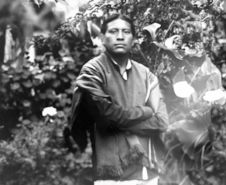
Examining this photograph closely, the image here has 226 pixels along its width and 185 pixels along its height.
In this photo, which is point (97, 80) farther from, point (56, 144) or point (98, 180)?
point (56, 144)

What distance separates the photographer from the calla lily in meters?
2.82

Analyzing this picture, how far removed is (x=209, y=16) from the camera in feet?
10.6

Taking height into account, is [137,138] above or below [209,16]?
below

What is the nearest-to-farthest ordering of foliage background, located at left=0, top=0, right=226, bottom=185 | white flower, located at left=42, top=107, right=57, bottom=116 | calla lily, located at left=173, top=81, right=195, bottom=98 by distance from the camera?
calla lily, located at left=173, top=81, right=195, bottom=98, foliage background, located at left=0, top=0, right=226, bottom=185, white flower, located at left=42, top=107, right=57, bottom=116

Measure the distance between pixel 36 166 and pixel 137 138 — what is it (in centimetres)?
181

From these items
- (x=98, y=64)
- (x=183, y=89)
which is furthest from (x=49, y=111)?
(x=98, y=64)

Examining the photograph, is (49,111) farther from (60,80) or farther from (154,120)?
(154,120)

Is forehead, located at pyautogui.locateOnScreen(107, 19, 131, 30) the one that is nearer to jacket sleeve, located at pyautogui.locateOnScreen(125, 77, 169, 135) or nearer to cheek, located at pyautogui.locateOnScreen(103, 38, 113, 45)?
cheek, located at pyautogui.locateOnScreen(103, 38, 113, 45)

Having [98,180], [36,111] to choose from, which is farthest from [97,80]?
[36,111]

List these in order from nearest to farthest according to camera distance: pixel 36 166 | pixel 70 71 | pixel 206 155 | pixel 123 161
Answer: pixel 123 161, pixel 206 155, pixel 36 166, pixel 70 71

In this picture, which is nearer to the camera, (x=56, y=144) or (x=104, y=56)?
(x=104, y=56)

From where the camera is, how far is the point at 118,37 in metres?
1.71

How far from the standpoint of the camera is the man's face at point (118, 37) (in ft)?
5.62

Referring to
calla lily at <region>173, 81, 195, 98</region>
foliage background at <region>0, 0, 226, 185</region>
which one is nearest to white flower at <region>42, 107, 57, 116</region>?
foliage background at <region>0, 0, 226, 185</region>
